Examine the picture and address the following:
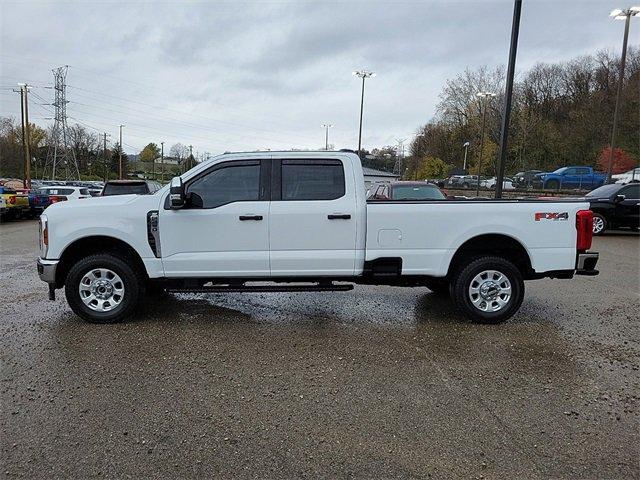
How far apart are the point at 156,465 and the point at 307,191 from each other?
3293 millimetres

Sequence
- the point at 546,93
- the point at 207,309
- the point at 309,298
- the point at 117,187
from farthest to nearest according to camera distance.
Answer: the point at 546,93
the point at 117,187
the point at 309,298
the point at 207,309

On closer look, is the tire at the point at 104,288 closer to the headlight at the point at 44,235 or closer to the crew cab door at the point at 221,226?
the headlight at the point at 44,235

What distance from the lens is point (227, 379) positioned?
3.89 meters

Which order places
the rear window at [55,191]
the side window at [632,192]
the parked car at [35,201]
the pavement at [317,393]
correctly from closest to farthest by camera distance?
the pavement at [317,393] < the side window at [632,192] < the parked car at [35,201] < the rear window at [55,191]

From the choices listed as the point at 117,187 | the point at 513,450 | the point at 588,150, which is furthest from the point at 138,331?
the point at 588,150

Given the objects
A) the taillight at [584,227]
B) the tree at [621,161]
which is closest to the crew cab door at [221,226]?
the taillight at [584,227]

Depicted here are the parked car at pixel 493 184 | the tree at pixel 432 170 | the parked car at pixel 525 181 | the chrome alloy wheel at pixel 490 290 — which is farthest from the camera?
the tree at pixel 432 170

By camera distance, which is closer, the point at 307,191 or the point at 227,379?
the point at 227,379

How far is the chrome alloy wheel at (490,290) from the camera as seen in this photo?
17.7 ft

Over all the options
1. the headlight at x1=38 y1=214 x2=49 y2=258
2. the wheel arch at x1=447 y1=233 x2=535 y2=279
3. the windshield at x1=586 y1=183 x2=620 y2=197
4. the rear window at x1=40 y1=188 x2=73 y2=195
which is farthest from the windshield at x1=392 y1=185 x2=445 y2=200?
the rear window at x1=40 y1=188 x2=73 y2=195

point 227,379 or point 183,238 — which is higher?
point 183,238

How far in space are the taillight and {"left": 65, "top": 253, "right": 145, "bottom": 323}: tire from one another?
504 cm

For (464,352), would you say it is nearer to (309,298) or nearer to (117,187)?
(309,298)

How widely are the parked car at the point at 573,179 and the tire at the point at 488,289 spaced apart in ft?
127
